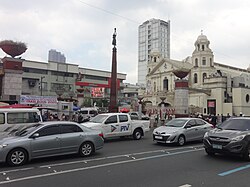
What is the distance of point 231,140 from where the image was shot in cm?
923

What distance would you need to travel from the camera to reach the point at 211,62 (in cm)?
6894

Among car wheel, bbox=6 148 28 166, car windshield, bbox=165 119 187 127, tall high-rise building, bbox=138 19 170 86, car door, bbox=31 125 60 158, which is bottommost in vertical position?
car wheel, bbox=6 148 28 166

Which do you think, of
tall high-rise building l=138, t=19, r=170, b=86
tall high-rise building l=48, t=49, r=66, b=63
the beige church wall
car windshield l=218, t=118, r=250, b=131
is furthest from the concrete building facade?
car windshield l=218, t=118, r=250, b=131

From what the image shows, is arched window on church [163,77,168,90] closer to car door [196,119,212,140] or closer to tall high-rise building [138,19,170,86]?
tall high-rise building [138,19,170,86]

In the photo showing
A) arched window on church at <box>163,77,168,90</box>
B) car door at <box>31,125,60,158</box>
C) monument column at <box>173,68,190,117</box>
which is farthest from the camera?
arched window on church at <box>163,77,168,90</box>

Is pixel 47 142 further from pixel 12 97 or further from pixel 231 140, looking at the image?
pixel 12 97

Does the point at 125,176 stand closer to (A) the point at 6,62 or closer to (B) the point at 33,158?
→ (B) the point at 33,158

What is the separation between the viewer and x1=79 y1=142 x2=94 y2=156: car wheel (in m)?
9.99

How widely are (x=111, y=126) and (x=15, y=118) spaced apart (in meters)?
5.08

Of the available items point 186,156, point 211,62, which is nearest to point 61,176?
point 186,156

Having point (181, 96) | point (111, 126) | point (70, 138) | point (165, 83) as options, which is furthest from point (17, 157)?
point (165, 83)

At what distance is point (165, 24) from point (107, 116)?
122707 mm

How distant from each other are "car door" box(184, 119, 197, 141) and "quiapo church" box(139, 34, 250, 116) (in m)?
13.2

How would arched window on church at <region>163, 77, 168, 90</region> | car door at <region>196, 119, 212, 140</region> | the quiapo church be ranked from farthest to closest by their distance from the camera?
1. arched window on church at <region>163, 77, 168, 90</region>
2. the quiapo church
3. car door at <region>196, 119, 212, 140</region>
